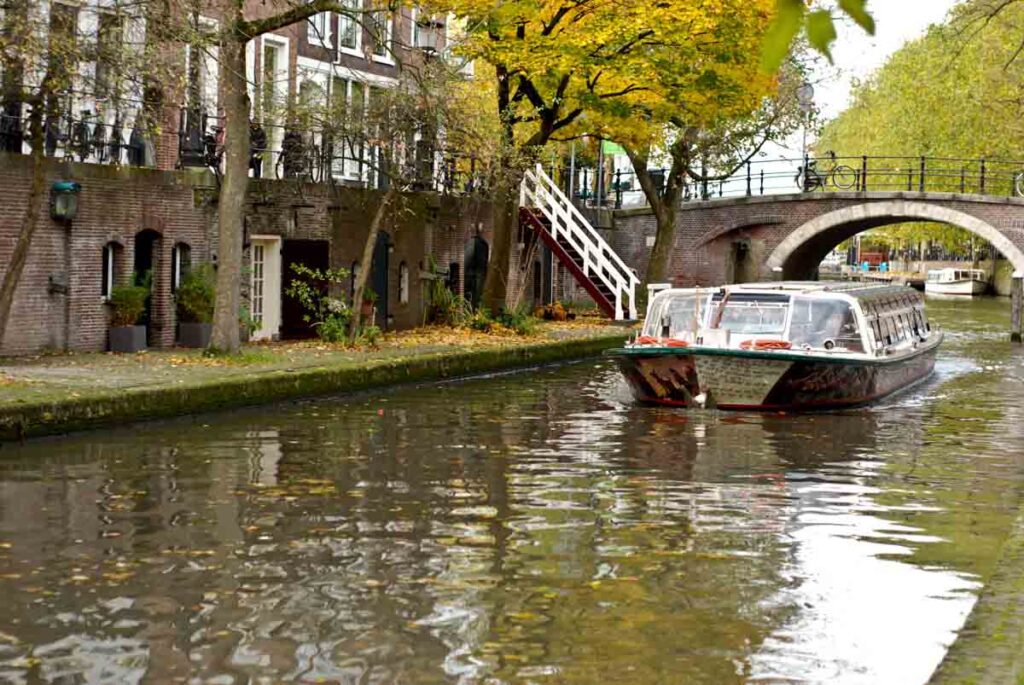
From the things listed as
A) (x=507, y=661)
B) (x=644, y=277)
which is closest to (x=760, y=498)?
(x=507, y=661)

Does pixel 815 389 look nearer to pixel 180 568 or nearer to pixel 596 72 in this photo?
pixel 596 72

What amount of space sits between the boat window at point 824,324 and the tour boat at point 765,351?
1 cm

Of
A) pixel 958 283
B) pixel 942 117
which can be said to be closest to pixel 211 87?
pixel 942 117

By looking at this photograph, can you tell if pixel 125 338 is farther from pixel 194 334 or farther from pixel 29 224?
pixel 29 224

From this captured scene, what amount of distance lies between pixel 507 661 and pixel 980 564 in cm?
433

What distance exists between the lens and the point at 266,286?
29.0m

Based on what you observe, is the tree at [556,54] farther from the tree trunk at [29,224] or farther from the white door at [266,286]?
the tree trunk at [29,224]

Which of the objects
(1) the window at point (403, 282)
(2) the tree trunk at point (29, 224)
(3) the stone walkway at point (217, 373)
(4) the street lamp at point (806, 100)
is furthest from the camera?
(4) the street lamp at point (806, 100)

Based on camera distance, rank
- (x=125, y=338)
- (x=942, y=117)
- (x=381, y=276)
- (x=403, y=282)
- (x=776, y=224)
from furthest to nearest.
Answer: (x=942, y=117)
(x=776, y=224)
(x=403, y=282)
(x=381, y=276)
(x=125, y=338)

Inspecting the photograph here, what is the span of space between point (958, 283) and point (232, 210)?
60762 mm

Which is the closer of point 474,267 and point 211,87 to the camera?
point 211,87

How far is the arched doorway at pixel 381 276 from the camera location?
32.5 meters

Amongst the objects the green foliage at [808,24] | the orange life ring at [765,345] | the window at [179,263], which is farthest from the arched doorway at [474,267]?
the green foliage at [808,24]

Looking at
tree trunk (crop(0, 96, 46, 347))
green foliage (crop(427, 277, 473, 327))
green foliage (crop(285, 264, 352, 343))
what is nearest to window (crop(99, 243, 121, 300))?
green foliage (crop(285, 264, 352, 343))
